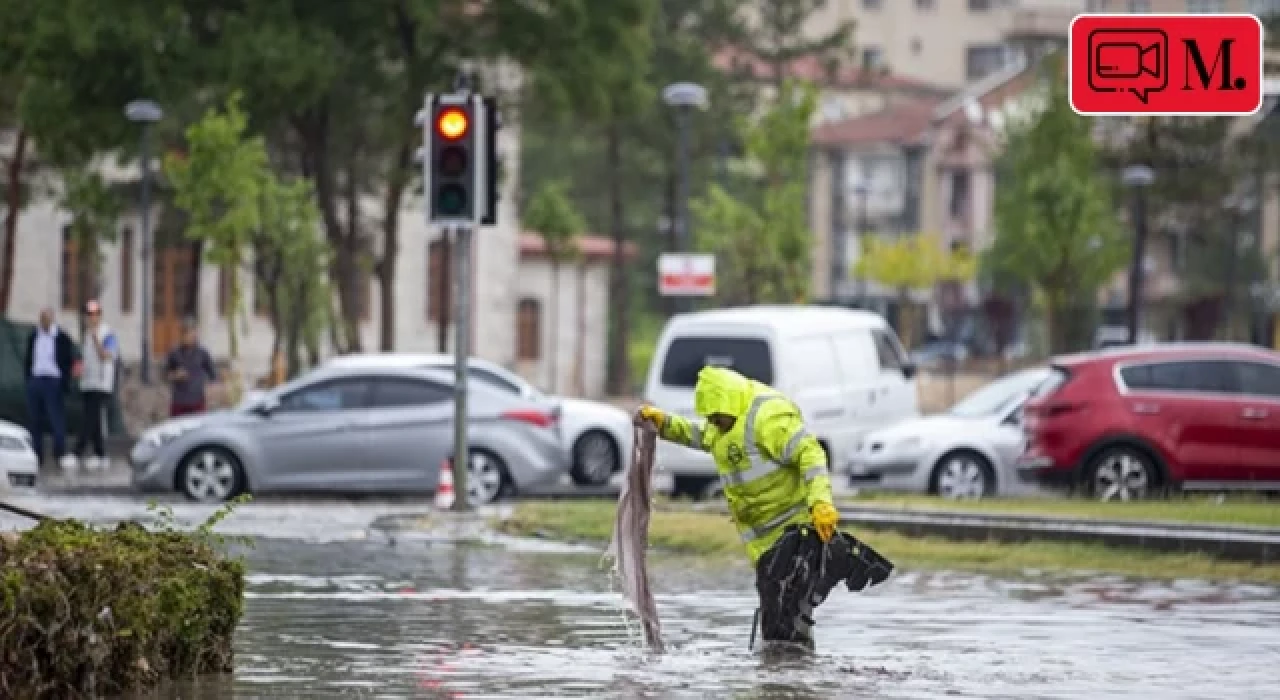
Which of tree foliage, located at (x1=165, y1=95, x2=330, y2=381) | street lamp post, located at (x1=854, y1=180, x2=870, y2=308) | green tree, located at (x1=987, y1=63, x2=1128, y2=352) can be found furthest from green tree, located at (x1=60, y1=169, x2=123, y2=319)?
street lamp post, located at (x1=854, y1=180, x2=870, y2=308)

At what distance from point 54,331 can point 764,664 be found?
67.1ft

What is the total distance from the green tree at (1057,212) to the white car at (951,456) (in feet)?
81.7

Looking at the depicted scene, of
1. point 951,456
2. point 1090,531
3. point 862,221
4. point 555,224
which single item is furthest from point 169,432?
point 862,221

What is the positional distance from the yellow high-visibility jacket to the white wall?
6238 centimetres

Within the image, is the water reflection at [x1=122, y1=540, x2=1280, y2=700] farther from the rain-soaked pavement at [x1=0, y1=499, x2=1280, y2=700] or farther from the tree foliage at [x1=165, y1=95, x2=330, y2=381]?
the tree foliage at [x1=165, y1=95, x2=330, y2=381]

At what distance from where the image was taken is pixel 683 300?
177 ft

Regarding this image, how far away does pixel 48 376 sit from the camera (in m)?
34.5

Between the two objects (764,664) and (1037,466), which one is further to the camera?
(1037,466)

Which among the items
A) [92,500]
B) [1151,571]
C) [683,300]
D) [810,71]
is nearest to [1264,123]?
[1151,571]

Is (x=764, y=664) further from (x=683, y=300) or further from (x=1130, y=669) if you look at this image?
(x=683, y=300)

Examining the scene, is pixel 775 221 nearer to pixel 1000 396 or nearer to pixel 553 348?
pixel 1000 396

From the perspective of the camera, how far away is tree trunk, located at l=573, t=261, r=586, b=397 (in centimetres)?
7444

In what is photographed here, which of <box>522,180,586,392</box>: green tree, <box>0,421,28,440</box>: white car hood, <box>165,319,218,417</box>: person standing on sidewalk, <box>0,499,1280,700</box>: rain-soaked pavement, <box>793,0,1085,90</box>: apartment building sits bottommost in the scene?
<box>0,499,1280,700</box>: rain-soaked pavement

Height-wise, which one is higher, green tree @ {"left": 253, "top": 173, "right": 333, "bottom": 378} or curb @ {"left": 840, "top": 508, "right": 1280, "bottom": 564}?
green tree @ {"left": 253, "top": 173, "right": 333, "bottom": 378}
